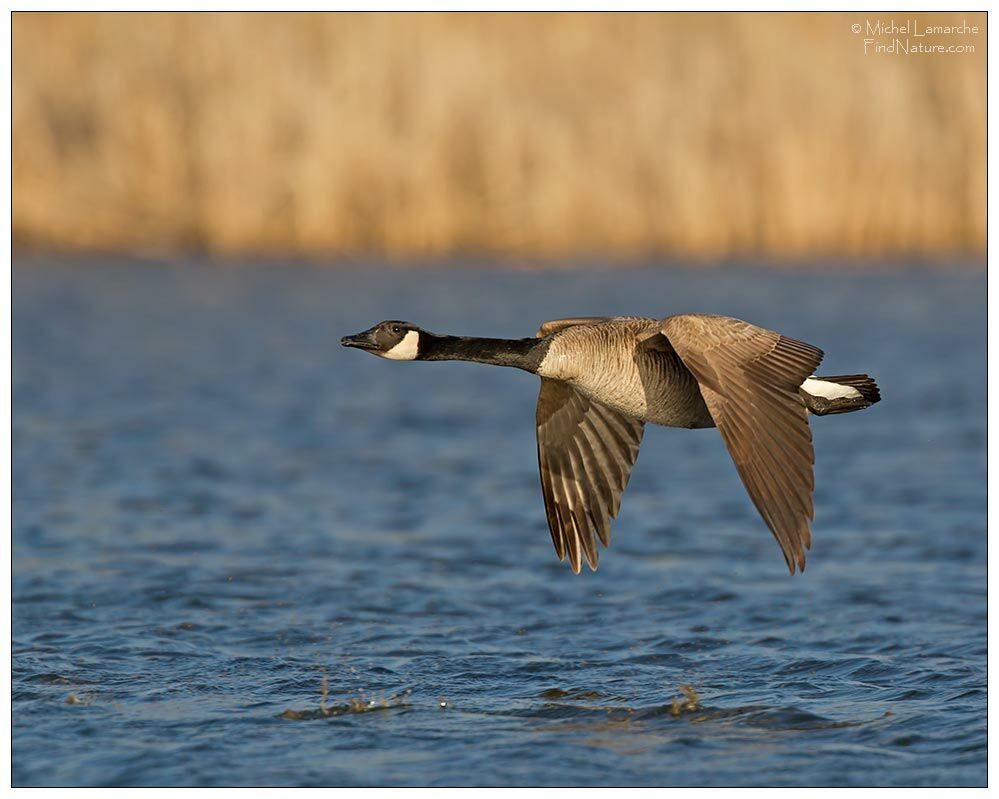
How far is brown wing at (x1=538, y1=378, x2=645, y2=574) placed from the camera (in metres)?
8.10

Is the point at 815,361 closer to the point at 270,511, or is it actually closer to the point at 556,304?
the point at 270,511

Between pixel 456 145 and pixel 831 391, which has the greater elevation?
pixel 456 145

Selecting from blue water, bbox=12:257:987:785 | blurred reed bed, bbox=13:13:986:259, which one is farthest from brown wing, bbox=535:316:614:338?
blurred reed bed, bbox=13:13:986:259

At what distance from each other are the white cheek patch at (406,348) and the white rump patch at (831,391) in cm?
170

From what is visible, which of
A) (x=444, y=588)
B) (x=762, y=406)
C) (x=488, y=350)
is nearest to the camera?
(x=762, y=406)

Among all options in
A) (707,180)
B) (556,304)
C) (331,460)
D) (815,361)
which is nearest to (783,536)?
(815,361)

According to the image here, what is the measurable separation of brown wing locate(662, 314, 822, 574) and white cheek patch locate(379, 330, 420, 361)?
43.7 inches

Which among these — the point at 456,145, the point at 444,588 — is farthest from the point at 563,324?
the point at 456,145

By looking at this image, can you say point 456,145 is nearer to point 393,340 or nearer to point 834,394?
point 393,340

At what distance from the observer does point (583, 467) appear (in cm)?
814

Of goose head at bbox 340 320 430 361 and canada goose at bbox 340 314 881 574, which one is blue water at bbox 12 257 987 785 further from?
goose head at bbox 340 320 430 361

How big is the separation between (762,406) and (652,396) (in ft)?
2.47

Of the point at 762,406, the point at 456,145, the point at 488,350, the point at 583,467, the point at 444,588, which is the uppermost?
the point at 456,145

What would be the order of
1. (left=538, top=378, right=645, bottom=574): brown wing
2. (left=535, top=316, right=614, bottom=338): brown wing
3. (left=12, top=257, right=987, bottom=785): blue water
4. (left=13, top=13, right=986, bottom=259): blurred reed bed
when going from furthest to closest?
1. (left=13, top=13, right=986, bottom=259): blurred reed bed
2. (left=538, top=378, right=645, bottom=574): brown wing
3. (left=535, top=316, right=614, bottom=338): brown wing
4. (left=12, top=257, right=987, bottom=785): blue water
